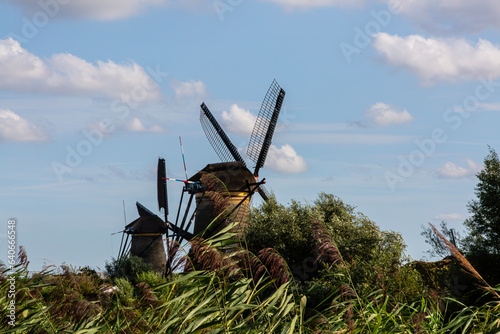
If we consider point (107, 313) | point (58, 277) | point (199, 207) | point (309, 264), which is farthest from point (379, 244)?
point (107, 313)

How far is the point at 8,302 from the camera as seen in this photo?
7801 millimetres

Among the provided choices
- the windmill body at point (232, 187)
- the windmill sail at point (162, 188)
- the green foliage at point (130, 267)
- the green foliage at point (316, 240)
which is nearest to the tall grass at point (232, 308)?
the green foliage at point (316, 240)

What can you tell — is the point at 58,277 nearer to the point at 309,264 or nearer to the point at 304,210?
the point at 309,264

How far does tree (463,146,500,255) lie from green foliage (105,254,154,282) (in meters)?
19.8

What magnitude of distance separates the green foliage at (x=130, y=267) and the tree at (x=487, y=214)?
1980 cm

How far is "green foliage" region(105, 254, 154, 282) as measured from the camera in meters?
32.9

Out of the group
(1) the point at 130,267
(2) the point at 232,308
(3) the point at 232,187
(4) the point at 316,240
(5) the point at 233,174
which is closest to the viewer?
(2) the point at 232,308

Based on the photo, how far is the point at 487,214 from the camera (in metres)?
23.9

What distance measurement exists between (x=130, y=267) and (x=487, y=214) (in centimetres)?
2142

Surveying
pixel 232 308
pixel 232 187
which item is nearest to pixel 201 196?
pixel 232 187

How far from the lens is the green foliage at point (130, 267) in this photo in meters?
32.9

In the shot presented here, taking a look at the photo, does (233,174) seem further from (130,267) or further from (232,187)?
(130,267)

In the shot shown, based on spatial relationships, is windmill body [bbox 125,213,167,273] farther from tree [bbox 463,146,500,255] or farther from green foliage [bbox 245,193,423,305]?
tree [bbox 463,146,500,255]

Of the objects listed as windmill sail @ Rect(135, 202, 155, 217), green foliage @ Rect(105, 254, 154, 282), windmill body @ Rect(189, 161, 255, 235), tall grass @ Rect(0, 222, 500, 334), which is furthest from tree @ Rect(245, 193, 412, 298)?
tall grass @ Rect(0, 222, 500, 334)
